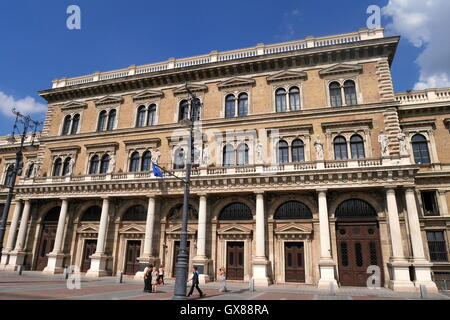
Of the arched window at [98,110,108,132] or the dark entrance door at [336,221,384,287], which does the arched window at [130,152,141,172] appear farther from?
the dark entrance door at [336,221,384,287]

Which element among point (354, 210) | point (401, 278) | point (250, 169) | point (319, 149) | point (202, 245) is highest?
point (319, 149)

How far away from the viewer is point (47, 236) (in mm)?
30094

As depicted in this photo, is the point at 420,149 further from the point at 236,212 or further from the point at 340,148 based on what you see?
the point at 236,212

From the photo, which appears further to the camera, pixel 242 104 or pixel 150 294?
pixel 242 104

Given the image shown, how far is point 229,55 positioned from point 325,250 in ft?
63.2

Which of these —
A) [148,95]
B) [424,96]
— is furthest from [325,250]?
[148,95]

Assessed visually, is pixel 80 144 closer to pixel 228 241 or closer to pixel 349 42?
pixel 228 241

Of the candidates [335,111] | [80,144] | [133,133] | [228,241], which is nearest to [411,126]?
[335,111]

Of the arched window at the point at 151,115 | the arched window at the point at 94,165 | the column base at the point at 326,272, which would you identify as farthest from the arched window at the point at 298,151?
the arched window at the point at 94,165

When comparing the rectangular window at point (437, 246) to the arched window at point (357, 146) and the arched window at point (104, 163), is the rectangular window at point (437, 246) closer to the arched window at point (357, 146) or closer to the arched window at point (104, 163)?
the arched window at point (357, 146)

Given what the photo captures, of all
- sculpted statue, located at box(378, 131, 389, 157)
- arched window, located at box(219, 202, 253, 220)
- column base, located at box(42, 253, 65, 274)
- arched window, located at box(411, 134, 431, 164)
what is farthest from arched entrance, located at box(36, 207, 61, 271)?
arched window, located at box(411, 134, 431, 164)

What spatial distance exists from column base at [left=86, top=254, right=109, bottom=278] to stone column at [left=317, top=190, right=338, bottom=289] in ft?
56.9

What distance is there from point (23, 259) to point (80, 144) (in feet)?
39.4

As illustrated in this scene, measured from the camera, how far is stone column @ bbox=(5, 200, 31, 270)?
92.7ft
